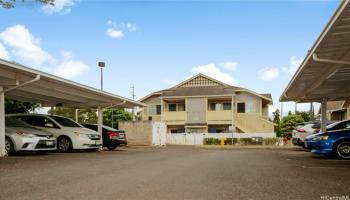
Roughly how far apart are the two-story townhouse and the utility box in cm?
1487

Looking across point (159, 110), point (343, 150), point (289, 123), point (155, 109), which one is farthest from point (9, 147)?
point (289, 123)

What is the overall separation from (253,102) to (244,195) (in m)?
40.3

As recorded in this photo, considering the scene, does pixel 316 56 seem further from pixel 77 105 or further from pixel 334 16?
pixel 77 105

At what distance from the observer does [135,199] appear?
5941 millimetres

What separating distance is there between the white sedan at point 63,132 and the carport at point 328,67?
8728 mm

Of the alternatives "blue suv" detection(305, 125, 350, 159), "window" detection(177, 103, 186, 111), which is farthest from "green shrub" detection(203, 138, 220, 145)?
"blue suv" detection(305, 125, 350, 159)

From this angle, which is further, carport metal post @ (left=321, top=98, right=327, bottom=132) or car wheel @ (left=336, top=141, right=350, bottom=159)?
carport metal post @ (left=321, top=98, right=327, bottom=132)

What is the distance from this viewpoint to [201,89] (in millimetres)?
47625

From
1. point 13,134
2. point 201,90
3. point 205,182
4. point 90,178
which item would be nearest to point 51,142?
point 13,134

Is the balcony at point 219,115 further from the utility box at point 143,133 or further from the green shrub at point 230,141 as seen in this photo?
the utility box at point 143,133

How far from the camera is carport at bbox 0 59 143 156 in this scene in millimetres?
13719

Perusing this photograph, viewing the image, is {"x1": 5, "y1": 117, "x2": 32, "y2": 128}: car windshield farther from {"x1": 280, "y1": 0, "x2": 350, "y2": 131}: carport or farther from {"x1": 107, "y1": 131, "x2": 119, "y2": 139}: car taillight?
{"x1": 280, "y1": 0, "x2": 350, "y2": 131}: carport

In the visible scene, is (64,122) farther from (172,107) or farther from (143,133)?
(172,107)

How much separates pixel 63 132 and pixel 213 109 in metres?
31.4
